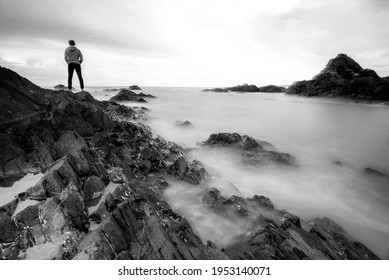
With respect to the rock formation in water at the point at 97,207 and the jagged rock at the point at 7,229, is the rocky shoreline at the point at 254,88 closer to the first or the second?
the rock formation in water at the point at 97,207

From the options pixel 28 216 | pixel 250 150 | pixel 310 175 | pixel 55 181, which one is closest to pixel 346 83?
pixel 310 175

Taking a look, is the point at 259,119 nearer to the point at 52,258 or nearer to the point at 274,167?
the point at 274,167

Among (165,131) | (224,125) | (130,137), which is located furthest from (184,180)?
(224,125)

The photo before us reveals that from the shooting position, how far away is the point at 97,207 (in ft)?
19.7

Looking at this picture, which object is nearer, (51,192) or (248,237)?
(51,192)

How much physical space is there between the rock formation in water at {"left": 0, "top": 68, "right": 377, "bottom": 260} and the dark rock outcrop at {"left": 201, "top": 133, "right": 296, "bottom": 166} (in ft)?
18.6

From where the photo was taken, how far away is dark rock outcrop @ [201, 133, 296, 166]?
1516 cm

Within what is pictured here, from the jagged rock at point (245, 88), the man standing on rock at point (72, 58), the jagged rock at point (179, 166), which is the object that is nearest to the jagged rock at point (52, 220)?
the jagged rock at point (179, 166)

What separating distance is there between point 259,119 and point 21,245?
27728 mm

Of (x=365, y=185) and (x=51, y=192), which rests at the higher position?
(x=51, y=192)

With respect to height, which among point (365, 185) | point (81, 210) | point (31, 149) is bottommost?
point (365, 185)

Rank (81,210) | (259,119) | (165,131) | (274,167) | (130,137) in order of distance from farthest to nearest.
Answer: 1. (259,119)
2. (165,131)
3. (274,167)
4. (130,137)
5. (81,210)

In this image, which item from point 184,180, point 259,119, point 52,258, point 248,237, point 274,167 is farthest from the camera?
point 259,119

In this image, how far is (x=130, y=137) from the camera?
12.1 metres
